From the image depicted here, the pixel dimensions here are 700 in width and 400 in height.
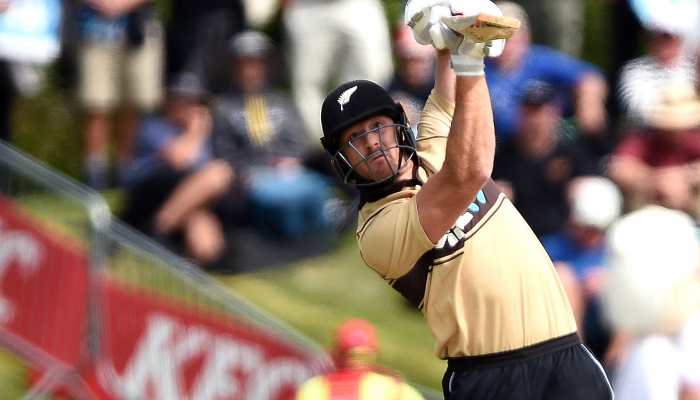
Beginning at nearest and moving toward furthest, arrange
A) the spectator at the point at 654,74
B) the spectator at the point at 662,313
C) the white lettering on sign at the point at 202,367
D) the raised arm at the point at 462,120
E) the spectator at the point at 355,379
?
the raised arm at the point at 462,120 < the spectator at the point at 662,313 < the spectator at the point at 355,379 < the white lettering on sign at the point at 202,367 < the spectator at the point at 654,74

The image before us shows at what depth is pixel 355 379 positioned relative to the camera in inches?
279

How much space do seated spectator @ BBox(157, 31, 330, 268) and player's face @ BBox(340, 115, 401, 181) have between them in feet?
16.1

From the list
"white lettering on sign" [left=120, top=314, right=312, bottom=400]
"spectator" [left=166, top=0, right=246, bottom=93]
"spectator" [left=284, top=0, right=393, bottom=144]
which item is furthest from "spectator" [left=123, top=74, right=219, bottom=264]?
"white lettering on sign" [left=120, top=314, right=312, bottom=400]

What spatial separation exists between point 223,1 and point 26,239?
2.64 m

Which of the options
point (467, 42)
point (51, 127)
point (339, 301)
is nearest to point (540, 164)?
point (339, 301)

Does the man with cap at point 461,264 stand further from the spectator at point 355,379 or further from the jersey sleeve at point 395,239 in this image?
the spectator at point 355,379

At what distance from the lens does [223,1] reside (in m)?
10.8

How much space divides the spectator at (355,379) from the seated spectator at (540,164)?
2059 millimetres

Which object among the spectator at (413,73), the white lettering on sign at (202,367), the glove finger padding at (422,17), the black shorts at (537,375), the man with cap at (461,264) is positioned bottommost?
the white lettering on sign at (202,367)

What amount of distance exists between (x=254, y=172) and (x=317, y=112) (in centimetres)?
76

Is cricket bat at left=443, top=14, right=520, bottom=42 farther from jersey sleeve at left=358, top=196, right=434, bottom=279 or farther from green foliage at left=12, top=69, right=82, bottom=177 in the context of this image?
green foliage at left=12, top=69, right=82, bottom=177

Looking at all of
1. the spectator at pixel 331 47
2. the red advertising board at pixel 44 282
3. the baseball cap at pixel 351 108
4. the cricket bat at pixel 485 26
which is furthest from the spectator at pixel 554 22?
the cricket bat at pixel 485 26

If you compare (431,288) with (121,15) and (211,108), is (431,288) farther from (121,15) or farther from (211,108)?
(121,15)

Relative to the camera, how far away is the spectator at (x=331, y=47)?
10453mm
